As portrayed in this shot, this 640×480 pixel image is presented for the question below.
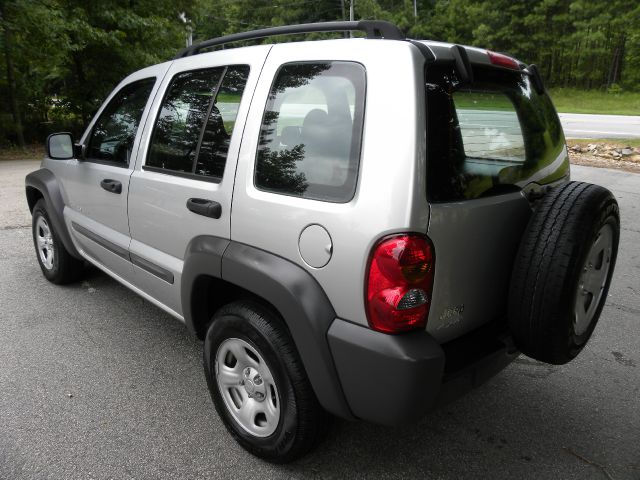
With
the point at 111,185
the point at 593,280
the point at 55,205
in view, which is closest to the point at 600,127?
the point at 593,280

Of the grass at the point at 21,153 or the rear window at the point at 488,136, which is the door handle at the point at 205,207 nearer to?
the rear window at the point at 488,136

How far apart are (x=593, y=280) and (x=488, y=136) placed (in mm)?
844

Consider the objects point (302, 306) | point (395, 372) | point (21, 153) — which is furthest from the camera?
point (21, 153)

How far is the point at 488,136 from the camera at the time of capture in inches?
95.8

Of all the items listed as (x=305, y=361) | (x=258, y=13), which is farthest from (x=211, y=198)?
(x=258, y=13)

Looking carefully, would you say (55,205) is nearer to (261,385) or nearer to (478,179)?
(261,385)

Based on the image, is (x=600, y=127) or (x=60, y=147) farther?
(x=600, y=127)

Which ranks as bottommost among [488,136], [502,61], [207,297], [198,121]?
[207,297]

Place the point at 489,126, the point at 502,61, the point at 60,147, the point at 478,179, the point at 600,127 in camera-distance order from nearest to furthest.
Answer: the point at 478,179 → the point at 502,61 → the point at 489,126 → the point at 60,147 → the point at 600,127

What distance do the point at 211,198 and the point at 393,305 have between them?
106 centimetres

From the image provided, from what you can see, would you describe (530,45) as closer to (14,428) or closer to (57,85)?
(57,85)

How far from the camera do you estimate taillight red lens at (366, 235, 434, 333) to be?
1.80 metres

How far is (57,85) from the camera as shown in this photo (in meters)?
15.6

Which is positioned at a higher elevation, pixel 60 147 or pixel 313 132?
pixel 313 132
